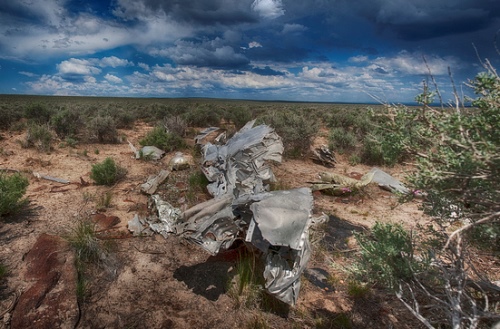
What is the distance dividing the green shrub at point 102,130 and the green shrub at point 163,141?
2146 mm

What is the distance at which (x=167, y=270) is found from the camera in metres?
3.79

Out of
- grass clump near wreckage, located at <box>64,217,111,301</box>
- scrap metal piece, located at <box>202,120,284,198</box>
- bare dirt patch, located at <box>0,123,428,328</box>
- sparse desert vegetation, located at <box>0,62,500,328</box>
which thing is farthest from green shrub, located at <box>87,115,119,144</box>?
grass clump near wreckage, located at <box>64,217,111,301</box>

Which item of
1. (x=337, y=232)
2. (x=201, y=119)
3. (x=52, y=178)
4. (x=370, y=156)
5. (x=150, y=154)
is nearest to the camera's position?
(x=337, y=232)

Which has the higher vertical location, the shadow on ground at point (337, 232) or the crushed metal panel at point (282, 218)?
the crushed metal panel at point (282, 218)

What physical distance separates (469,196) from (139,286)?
11.7ft

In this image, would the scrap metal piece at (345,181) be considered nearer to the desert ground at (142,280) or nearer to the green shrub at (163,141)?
the desert ground at (142,280)

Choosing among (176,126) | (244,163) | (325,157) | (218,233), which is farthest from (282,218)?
(176,126)

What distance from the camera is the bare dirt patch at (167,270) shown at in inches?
121

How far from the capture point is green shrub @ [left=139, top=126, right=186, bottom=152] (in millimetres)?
9695

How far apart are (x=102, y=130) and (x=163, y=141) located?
318 cm

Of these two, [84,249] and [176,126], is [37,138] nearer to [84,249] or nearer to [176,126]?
[176,126]

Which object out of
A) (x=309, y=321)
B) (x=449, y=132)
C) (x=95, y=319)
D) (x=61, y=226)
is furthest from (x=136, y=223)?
(x=449, y=132)

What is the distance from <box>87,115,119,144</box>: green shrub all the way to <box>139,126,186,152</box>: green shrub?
2.15 m

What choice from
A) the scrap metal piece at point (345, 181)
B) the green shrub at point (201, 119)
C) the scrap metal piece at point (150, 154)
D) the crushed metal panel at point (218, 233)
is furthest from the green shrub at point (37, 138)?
the scrap metal piece at point (345, 181)
